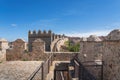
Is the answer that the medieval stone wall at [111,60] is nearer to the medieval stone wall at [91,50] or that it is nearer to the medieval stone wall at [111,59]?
the medieval stone wall at [111,59]

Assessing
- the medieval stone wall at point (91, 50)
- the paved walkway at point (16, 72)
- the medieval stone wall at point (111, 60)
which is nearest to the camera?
the medieval stone wall at point (111, 60)

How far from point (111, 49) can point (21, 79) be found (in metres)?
2.88

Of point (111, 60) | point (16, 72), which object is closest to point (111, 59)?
point (111, 60)

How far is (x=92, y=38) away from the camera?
7902 millimetres

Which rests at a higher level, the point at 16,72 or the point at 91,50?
the point at 91,50

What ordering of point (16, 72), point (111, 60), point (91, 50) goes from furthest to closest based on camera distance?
1. point (91, 50)
2. point (16, 72)
3. point (111, 60)

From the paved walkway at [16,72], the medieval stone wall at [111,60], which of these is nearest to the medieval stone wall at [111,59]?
the medieval stone wall at [111,60]

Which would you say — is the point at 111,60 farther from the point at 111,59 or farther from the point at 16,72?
the point at 16,72

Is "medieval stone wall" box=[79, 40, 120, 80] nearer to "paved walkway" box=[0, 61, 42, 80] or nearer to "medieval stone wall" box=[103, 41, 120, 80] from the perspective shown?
"medieval stone wall" box=[103, 41, 120, 80]

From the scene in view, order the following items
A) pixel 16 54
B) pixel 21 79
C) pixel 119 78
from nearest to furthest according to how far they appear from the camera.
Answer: pixel 119 78 → pixel 21 79 → pixel 16 54

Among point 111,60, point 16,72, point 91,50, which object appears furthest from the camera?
point 91,50

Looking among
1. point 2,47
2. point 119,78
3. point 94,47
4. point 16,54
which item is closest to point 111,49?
point 119,78

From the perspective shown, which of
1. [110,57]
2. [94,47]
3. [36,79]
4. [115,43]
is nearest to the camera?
[115,43]

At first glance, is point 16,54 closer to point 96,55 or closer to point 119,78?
point 96,55
